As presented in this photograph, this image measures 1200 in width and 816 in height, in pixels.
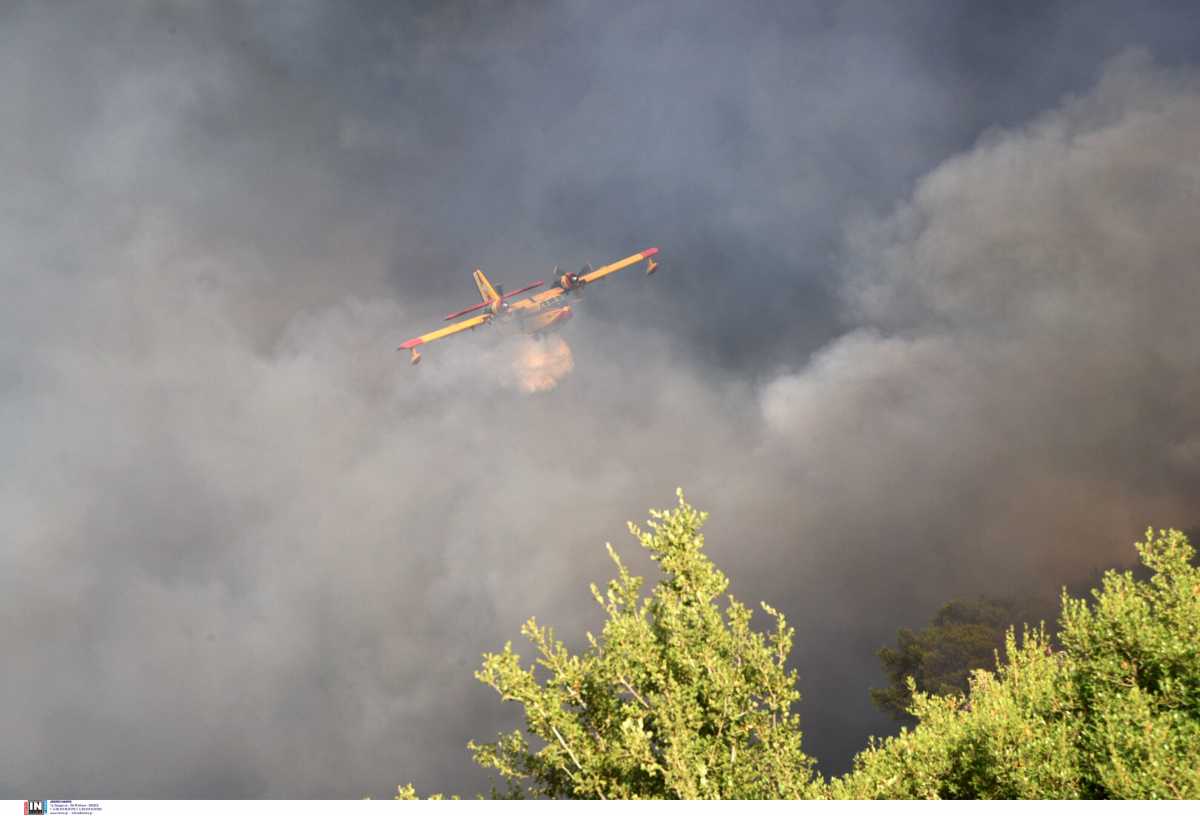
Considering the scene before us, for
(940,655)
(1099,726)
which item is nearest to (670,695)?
(1099,726)

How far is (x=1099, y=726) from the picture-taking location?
26391 mm

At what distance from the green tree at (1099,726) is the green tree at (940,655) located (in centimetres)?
8152

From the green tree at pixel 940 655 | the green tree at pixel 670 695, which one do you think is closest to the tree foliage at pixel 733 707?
the green tree at pixel 670 695

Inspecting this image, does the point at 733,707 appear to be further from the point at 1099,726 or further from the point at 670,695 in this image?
the point at 1099,726

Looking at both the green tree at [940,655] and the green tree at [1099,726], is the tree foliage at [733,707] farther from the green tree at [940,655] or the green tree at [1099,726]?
the green tree at [940,655]

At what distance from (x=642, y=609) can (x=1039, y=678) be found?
2650 cm

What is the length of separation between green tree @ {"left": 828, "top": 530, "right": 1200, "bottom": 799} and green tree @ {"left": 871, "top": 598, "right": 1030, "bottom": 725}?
81519 mm

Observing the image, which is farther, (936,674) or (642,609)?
(936,674)

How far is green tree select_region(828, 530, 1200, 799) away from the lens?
82.1ft

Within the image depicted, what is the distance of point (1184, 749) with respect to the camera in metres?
25.2

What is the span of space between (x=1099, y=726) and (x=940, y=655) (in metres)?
97.7
